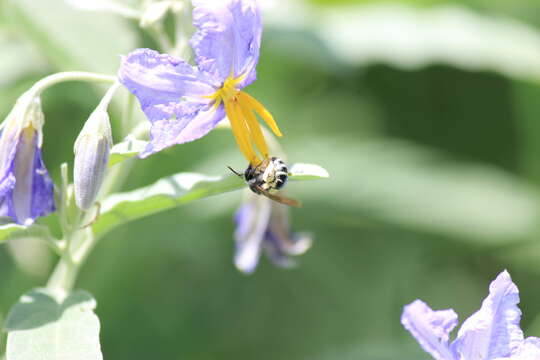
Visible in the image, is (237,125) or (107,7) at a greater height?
(107,7)

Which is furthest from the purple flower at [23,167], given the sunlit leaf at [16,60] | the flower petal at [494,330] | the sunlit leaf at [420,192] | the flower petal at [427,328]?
the sunlit leaf at [420,192]

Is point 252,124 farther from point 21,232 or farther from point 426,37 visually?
point 426,37

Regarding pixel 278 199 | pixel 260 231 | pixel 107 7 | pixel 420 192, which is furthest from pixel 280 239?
pixel 420 192

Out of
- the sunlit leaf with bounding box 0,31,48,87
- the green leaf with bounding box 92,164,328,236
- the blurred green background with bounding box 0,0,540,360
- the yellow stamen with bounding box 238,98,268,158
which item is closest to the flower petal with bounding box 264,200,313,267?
the blurred green background with bounding box 0,0,540,360

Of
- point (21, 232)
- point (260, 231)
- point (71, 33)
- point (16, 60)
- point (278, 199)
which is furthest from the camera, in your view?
point (16, 60)

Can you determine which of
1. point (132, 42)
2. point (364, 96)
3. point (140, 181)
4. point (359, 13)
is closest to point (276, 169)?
point (132, 42)
